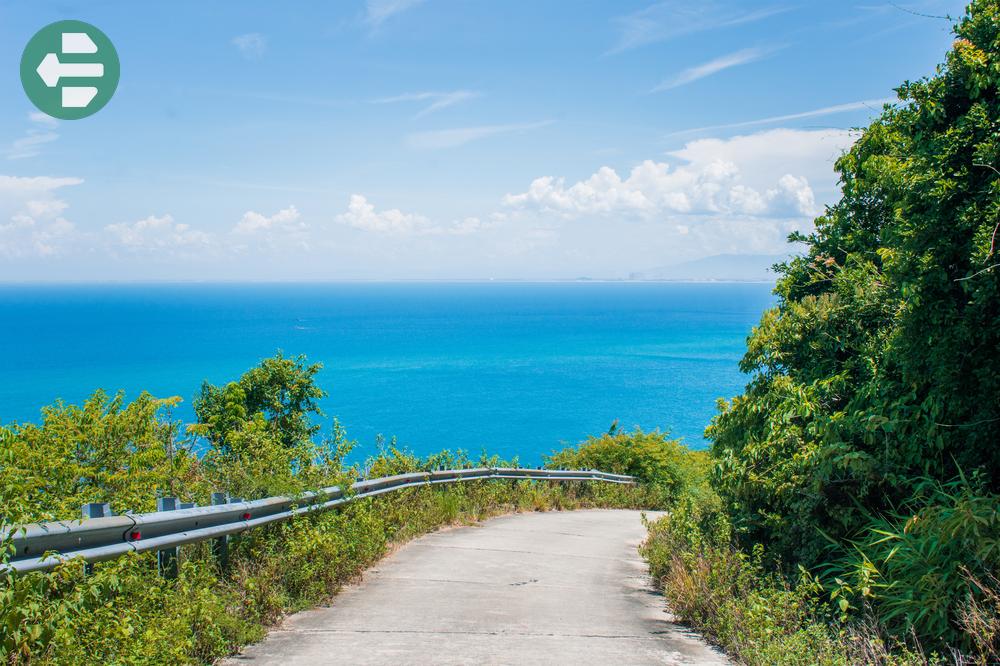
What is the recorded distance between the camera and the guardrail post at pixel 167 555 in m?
5.58

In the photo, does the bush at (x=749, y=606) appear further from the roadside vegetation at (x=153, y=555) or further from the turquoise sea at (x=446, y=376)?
the turquoise sea at (x=446, y=376)

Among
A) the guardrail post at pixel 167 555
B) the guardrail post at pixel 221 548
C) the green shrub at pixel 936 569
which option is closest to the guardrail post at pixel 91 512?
the guardrail post at pixel 167 555

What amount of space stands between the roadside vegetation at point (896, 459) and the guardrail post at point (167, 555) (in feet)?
14.4

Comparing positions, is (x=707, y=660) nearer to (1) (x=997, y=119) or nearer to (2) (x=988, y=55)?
(1) (x=997, y=119)

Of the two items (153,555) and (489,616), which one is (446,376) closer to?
(489,616)

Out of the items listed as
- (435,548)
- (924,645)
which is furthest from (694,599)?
(435,548)

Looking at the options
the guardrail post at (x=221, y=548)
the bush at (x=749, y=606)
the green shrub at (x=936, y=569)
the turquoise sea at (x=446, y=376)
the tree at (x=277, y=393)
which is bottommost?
the turquoise sea at (x=446, y=376)

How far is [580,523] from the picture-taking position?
15977 mm

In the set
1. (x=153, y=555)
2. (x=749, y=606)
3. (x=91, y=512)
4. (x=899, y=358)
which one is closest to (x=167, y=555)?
(x=153, y=555)

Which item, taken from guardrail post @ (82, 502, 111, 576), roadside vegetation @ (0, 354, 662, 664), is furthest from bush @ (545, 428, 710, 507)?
guardrail post @ (82, 502, 111, 576)

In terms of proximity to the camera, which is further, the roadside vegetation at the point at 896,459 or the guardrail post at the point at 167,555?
the roadside vegetation at the point at 896,459

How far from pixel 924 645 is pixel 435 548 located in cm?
627

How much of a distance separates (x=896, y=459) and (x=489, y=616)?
4.29 m

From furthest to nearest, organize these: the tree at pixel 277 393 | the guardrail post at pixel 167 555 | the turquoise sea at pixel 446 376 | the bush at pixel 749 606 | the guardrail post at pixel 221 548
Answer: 1. the turquoise sea at pixel 446 376
2. the tree at pixel 277 393
3. the guardrail post at pixel 221 548
4. the guardrail post at pixel 167 555
5. the bush at pixel 749 606
